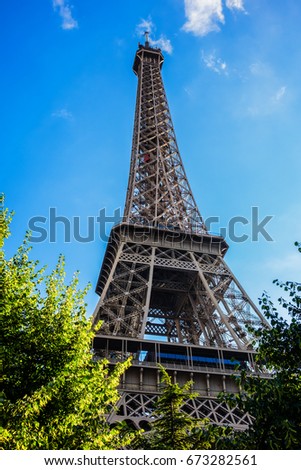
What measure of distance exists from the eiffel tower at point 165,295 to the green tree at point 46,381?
25.2ft

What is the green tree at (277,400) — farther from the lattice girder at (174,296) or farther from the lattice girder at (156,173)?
the lattice girder at (156,173)

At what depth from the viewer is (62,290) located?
44.4ft

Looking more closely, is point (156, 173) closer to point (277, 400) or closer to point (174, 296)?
point (174, 296)

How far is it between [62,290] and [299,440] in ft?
25.4

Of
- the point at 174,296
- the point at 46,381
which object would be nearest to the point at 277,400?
the point at 46,381

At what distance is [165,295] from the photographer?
41281 mm

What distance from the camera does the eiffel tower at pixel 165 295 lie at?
2484cm

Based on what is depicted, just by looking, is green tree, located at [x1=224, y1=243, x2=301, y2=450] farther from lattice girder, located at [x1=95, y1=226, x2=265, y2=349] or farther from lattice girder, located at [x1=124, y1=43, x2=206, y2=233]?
lattice girder, located at [x1=124, y1=43, x2=206, y2=233]

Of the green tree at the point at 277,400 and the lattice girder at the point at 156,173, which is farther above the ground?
the lattice girder at the point at 156,173

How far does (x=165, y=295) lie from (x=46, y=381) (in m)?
31.2

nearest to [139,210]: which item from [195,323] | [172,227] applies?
[172,227]

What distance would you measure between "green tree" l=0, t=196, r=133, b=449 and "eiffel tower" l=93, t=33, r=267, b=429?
25.2ft

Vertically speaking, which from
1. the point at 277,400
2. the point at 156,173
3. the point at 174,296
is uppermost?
the point at 156,173

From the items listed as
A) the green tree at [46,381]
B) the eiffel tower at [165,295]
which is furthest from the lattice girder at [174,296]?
the green tree at [46,381]
